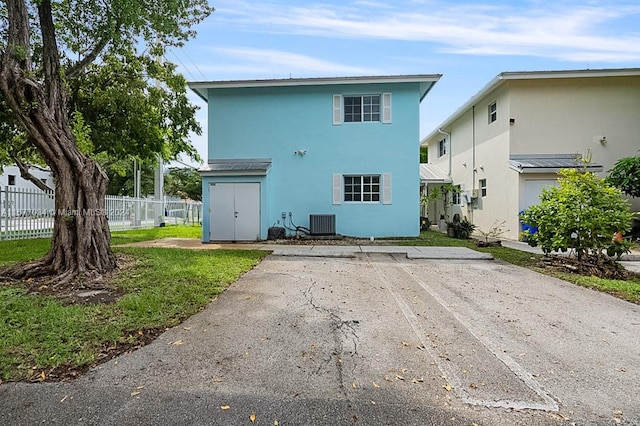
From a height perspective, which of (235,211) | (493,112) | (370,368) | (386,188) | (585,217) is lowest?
(370,368)

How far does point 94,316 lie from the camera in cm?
420

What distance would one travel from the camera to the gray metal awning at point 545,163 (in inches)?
486

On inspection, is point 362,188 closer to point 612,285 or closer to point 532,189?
point 532,189

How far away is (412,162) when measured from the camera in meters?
12.9

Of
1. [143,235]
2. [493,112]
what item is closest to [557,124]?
[493,112]

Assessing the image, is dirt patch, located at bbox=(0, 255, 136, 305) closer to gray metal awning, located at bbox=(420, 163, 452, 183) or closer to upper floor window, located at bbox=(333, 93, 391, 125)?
upper floor window, located at bbox=(333, 93, 391, 125)

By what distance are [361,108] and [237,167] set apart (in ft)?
16.6

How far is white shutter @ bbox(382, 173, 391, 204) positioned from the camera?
12969 mm

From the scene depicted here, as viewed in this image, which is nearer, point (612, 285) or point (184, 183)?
point (612, 285)

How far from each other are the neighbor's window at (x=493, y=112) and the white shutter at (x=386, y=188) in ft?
18.5

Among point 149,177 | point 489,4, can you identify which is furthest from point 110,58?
point 149,177

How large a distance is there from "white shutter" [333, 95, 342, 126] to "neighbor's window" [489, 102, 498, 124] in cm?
660

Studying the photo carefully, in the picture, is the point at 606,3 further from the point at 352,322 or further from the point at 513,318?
the point at 352,322

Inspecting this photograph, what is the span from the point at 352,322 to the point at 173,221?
76.5 ft
